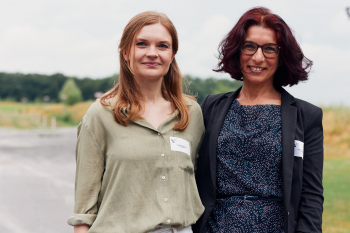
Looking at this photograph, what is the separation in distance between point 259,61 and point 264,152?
52cm

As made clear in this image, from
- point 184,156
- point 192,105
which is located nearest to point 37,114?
point 192,105

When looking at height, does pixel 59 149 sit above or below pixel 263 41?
below

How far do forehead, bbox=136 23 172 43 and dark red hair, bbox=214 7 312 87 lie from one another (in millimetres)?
474

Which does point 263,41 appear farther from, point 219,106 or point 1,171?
point 1,171

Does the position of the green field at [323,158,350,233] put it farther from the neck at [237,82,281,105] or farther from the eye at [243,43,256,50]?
the eye at [243,43,256,50]

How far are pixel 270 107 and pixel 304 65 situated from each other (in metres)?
0.33

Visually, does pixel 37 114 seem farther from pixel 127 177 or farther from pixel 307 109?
pixel 307 109

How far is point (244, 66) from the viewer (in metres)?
2.31

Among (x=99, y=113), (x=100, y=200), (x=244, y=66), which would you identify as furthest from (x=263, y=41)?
(x=100, y=200)

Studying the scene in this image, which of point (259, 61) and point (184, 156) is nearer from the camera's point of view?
point (184, 156)

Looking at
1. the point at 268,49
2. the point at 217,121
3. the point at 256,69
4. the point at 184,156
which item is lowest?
the point at 184,156

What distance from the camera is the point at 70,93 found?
32.6 m

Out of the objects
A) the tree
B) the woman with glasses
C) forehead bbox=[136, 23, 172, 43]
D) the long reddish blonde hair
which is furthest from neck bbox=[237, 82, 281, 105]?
the tree

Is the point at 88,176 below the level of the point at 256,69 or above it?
below
